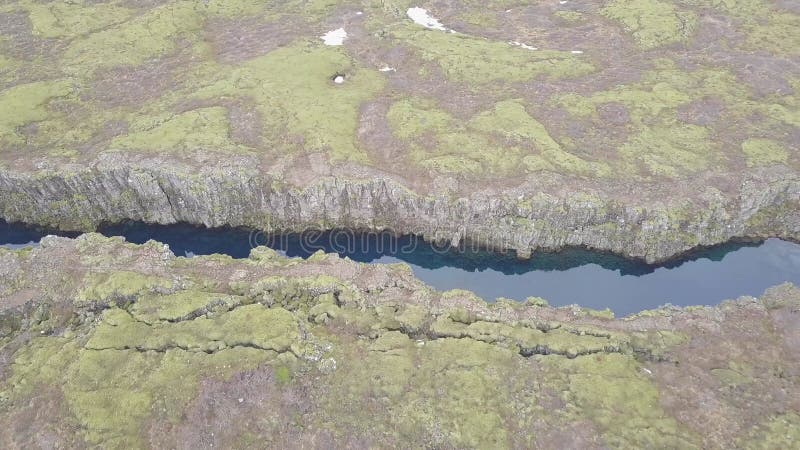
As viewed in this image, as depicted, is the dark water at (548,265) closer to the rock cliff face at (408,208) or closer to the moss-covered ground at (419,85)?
the rock cliff face at (408,208)

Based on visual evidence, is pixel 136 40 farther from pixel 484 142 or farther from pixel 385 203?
pixel 484 142

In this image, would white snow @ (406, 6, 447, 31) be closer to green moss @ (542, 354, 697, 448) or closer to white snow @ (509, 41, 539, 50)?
white snow @ (509, 41, 539, 50)

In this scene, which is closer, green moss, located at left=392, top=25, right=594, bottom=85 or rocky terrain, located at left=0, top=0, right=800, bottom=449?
rocky terrain, located at left=0, top=0, right=800, bottom=449

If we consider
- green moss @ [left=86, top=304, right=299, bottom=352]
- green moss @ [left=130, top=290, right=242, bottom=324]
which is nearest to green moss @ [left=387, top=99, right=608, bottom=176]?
green moss @ [left=86, top=304, right=299, bottom=352]

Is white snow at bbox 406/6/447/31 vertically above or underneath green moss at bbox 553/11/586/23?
underneath

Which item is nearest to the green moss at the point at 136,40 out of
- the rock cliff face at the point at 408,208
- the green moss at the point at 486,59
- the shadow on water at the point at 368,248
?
the rock cliff face at the point at 408,208

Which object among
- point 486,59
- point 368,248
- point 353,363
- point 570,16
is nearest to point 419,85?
point 486,59

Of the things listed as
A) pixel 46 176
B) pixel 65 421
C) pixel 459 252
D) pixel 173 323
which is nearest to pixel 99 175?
pixel 46 176

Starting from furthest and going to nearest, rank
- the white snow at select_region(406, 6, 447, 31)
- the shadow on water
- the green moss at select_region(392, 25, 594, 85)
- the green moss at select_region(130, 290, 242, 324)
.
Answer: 1. the white snow at select_region(406, 6, 447, 31)
2. the green moss at select_region(392, 25, 594, 85)
3. the shadow on water
4. the green moss at select_region(130, 290, 242, 324)
